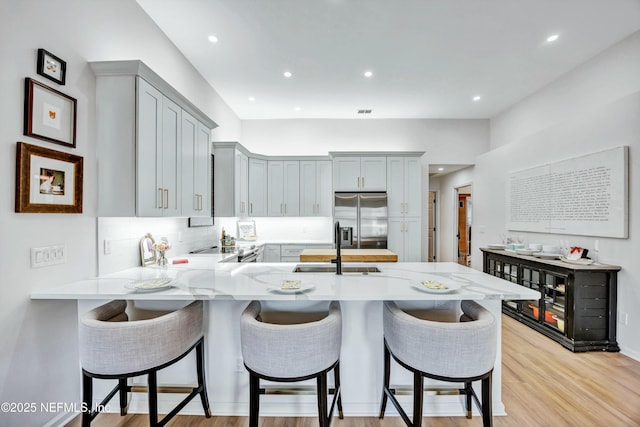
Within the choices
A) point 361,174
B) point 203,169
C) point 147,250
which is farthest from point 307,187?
point 147,250

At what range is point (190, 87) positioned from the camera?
344 cm

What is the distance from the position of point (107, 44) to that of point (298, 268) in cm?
230

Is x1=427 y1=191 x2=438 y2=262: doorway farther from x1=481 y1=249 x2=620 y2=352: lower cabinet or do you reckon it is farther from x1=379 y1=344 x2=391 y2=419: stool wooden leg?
x1=379 y1=344 x2=391 y2=419: stool wooden leg

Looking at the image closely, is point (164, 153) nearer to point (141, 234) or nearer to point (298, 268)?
point (141, 234)

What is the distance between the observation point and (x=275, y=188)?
520cm

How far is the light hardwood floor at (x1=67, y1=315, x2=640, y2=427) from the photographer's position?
182cm

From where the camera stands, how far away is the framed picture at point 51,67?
1623 millimetres

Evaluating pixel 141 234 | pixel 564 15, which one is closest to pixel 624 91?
pixel 564 15

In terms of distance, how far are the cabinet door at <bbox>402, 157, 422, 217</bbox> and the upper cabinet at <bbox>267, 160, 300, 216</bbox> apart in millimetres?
1970

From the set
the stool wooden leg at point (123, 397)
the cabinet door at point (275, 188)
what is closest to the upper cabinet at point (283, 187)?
the cabinet door at point (275, 188)

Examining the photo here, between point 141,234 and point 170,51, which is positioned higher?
point 170,51

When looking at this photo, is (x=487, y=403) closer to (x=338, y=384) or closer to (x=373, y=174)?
(x=338, y=384)

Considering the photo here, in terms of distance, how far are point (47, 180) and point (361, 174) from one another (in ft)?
13.5

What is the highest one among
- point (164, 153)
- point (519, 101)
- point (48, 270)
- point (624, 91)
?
point (519, 101)
